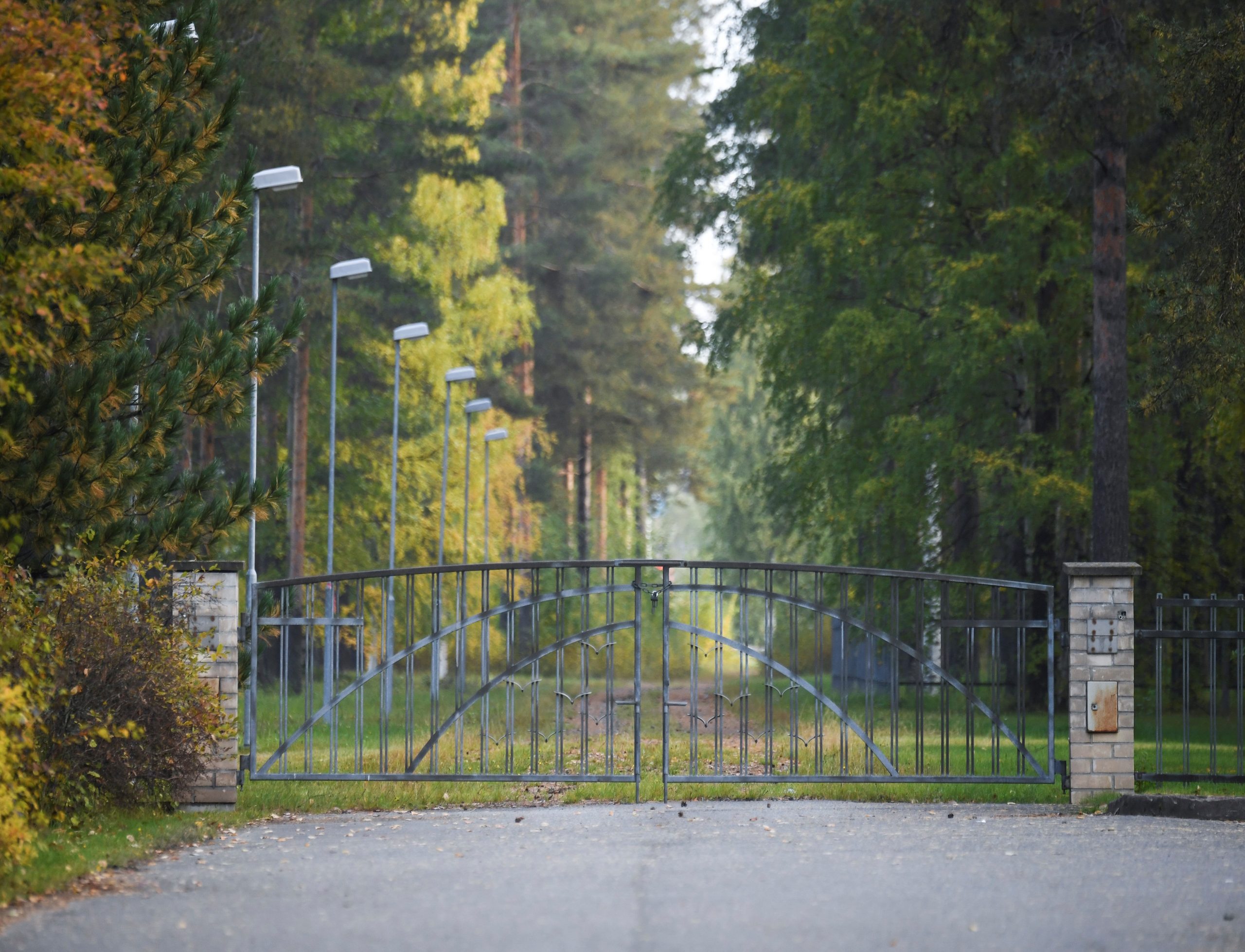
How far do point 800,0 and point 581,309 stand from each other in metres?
25.9

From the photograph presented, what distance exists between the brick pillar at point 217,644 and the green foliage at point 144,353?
54 centimetres

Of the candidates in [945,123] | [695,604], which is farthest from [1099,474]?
[695,604]

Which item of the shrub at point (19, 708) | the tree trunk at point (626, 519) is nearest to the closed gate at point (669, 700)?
the shrub at point (19, 708)

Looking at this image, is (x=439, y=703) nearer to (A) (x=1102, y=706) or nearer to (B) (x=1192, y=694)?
(A) (x=1102, y=706)

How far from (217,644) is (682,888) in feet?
18.1

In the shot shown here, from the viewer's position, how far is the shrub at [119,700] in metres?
11.9

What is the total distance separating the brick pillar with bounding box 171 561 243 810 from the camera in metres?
13.3

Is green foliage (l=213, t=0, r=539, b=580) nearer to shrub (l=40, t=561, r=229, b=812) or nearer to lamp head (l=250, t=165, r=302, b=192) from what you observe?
lamp head (l=250, t=165, r=302, b=192)

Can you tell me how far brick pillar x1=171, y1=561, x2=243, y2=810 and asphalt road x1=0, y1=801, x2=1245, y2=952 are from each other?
3.25 feet

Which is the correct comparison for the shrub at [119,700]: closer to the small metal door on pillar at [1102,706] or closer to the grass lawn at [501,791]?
the grass lawn at [501,791]

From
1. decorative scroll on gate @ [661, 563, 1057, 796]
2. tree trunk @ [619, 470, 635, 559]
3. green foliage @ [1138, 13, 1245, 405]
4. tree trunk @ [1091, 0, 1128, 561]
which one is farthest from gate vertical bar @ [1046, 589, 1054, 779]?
tree trunk @ [619, 470, 635, 559]

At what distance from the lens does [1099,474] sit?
74.0 feet

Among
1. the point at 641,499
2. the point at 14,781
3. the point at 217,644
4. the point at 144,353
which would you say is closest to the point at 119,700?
the point at 217,644

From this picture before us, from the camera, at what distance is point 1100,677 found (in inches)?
531
